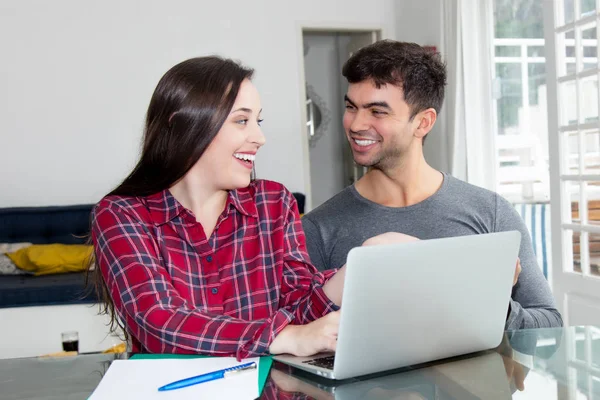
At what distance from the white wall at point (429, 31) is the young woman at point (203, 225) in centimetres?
342

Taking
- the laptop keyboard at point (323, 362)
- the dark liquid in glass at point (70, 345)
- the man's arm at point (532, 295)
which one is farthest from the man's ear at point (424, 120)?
the dark liquid in glass at point (70, 345)

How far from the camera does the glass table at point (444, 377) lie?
858mm

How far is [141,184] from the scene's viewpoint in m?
1.37

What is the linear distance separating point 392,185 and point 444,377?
1.02 metres

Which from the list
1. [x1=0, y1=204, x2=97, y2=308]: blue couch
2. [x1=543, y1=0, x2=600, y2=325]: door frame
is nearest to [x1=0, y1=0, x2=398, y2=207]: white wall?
[x1=0, y1=204, x2=97, y2=308]: blue couch

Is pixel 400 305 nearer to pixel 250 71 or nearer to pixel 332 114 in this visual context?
pixel 250 71

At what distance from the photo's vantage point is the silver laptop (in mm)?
885

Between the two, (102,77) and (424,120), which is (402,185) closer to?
(424,120)

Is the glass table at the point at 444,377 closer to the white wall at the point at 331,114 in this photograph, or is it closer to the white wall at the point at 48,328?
the white wall at the point at 48,328

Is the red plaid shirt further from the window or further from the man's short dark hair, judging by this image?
the window

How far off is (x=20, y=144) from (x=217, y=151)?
3.93 m

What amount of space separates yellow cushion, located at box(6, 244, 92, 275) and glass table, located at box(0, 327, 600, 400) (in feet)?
10.4

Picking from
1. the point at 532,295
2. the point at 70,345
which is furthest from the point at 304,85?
the point at 532,295

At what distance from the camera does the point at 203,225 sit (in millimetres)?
1404
